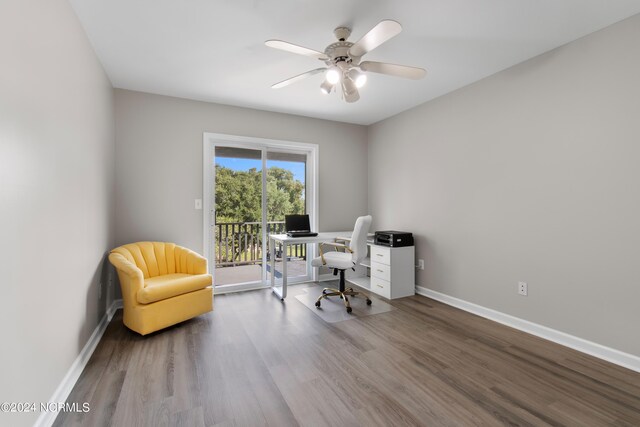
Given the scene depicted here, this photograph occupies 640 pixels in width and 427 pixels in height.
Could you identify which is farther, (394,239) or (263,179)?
(263,179)

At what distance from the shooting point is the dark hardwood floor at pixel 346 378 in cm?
164

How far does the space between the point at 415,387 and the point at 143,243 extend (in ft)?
9.82

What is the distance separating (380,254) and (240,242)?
205cm

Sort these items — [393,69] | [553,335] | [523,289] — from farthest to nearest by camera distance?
[523,289] → [553,335] → [393,69]

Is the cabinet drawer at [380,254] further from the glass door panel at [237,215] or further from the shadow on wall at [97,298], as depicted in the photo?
the shadow on wall at [97,298]

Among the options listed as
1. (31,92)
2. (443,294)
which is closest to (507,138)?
(443,294)

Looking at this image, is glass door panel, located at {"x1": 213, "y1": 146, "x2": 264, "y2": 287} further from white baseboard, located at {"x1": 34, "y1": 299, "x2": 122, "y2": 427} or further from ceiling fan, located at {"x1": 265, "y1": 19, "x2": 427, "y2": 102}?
ceiling fan, located at {"x1": 265, "y1": 19, "x2": 427, "y2": 102}

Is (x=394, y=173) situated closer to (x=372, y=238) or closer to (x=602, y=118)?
(x=372, y=238)

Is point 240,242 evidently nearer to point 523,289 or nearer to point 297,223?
point 297,223

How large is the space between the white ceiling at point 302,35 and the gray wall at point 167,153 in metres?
0.36

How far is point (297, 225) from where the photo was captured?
4.04 metres

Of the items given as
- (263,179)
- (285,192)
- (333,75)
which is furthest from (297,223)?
(333,75)

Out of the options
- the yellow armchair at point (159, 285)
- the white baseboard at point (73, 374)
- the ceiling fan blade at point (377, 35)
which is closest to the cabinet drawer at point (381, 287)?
the yellow armchair at point (159, 285)

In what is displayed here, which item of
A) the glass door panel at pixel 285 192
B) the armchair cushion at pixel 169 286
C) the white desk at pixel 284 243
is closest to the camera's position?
the armchair cushion at pixel 169 286
